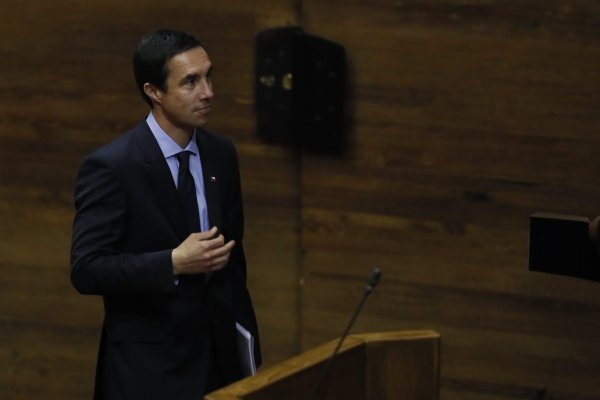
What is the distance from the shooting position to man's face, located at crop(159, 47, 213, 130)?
1858 mm

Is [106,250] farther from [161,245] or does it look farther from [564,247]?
[564,247]

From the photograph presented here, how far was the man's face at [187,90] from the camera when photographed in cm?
186

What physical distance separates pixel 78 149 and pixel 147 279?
0.94 meters

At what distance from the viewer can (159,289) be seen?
181 centimetres

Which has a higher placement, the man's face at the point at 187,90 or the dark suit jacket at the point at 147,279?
the man's face at the point at 187,90

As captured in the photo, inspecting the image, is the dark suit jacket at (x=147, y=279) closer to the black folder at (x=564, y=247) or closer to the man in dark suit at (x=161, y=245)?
the man in dark suit at (x=161, y=245)

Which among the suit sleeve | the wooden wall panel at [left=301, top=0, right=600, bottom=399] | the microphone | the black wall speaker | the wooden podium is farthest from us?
the black wall speaker

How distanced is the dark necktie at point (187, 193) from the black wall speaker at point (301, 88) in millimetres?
706

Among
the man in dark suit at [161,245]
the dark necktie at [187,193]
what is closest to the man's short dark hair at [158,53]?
the man in dark suit at [161,245]

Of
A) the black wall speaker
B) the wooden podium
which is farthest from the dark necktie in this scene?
the black wall speaker

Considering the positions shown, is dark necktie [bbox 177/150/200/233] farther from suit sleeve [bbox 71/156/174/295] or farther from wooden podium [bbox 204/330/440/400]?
wooden podium [bbox 204/330/440/400]

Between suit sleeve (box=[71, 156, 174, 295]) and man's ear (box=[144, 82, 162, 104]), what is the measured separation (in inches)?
4.5

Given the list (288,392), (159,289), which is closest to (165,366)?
(159,289)

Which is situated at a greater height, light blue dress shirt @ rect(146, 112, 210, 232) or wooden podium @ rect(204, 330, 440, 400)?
light blue dress shirt @ rect(146, 112, 210, 232)
